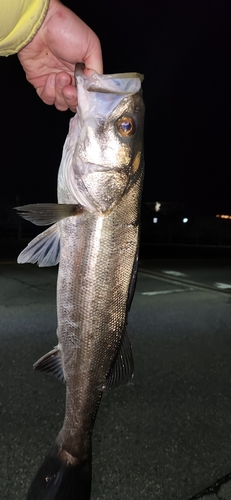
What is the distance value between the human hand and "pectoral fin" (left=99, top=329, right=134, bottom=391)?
143cm

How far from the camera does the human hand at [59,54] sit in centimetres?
194

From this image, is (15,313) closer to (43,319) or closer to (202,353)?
(43,319)

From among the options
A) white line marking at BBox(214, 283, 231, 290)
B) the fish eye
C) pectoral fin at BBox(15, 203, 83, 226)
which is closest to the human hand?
the fish eye

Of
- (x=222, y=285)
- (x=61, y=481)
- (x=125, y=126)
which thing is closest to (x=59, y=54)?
(x=125, y=126)

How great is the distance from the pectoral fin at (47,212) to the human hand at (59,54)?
73 cm

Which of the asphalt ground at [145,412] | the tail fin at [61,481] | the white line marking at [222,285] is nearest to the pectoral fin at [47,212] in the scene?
the tail fin at [61,481]

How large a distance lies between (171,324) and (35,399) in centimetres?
300

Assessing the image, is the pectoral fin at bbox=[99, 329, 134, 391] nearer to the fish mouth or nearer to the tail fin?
the tail fin

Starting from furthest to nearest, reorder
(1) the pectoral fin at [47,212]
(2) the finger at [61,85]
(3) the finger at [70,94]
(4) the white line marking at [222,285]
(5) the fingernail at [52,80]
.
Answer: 1. (4) the white line marking at [222,285]
2. (5) the fingernail at [52,80]
3. (2) the finger at [61,85]
4. (3) the finger at [70,94]
5. (1) the pectoral fin at [47,212]

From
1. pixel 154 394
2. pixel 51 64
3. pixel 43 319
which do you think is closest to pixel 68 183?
pixel 51 64

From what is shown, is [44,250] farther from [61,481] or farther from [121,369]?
[61,481]

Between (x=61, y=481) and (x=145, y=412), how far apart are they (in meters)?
1.67

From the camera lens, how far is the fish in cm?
184

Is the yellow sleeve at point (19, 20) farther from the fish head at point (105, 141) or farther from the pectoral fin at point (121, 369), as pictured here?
the pectoral fin at point (121, 369)
